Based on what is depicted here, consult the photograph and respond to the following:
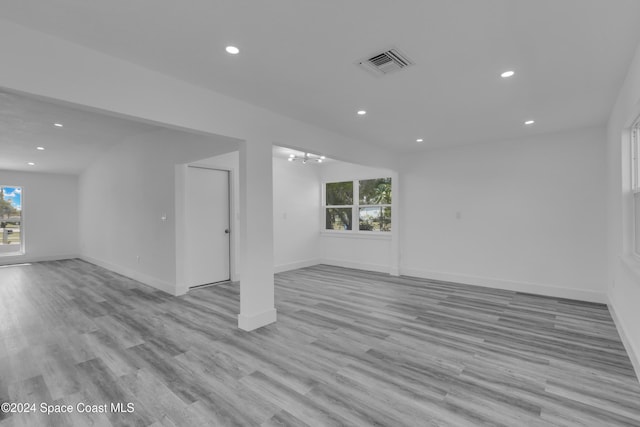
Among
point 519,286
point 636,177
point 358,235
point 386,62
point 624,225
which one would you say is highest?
point 386,62

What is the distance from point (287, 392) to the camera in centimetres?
229

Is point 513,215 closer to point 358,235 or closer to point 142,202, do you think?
point 358,235

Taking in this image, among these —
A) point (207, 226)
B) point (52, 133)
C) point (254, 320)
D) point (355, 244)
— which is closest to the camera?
point (254, 320)

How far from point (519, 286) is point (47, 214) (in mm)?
11801

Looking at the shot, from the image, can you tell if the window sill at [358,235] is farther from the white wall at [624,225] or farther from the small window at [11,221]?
the small window at [11,221]

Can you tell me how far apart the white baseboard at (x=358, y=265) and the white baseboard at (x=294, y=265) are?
0.24m

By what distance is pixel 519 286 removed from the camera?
16.6 ft

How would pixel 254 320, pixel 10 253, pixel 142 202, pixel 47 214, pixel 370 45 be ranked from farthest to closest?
pixel 47 214
pixel 10 253
pixel 142 202
pixel 254 320
pixel 370 45

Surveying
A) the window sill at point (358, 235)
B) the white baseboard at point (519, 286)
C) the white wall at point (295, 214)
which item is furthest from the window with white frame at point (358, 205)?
the white baseboard at point (519, 286)

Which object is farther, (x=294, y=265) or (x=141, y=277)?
Result: (x=294, y=265)

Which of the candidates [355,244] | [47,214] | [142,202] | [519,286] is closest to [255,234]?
[142,202]

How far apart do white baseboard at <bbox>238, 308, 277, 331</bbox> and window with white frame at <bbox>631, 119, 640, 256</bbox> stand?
382 centimetres

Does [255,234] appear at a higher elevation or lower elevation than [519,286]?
higher

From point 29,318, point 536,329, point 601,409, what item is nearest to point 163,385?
point 29,318
